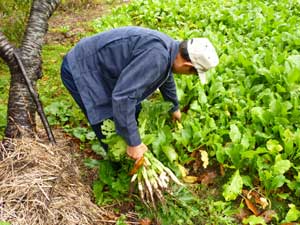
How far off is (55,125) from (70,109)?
399 millimetres

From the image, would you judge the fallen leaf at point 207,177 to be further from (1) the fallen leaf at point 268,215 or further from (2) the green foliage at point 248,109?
(1) the fallen leaf at point 268,215

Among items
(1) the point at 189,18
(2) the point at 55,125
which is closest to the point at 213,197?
(2) the point at 55,125

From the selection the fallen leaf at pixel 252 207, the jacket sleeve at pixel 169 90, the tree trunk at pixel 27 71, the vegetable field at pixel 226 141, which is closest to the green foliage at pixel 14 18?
the vegetable field at pixel 226 141

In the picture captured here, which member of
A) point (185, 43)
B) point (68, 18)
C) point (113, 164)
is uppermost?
point (185, 43)

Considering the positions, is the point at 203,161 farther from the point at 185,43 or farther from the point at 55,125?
the point at 55,125

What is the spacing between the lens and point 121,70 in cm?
331

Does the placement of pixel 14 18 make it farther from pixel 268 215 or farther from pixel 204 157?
pixel 268 215

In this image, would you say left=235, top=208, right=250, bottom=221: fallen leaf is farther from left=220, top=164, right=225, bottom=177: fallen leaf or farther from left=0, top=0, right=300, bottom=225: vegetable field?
left=220, top=164, right=225, bottom=177: fallen leaf

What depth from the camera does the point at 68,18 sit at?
9.00m

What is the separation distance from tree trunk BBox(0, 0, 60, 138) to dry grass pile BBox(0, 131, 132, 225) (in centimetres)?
22

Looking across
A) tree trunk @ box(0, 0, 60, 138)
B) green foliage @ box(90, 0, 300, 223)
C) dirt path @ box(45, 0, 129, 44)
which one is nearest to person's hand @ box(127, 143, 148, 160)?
green foliage @ box(90, 0, 300, 223)

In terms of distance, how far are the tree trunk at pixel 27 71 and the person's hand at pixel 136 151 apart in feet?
3.64

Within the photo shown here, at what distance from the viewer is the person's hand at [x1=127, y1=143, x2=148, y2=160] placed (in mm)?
3289

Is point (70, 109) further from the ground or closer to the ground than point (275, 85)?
closer to the ground
